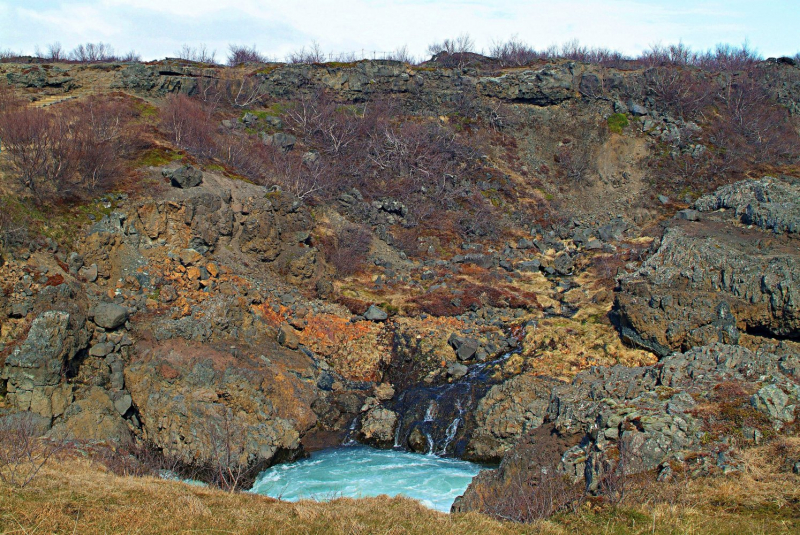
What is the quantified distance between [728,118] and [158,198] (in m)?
40.0

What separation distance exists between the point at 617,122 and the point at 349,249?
25669mm

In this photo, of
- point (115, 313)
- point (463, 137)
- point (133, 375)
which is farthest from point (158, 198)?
point (463, 137)

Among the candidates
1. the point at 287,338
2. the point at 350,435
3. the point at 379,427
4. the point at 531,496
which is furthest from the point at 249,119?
the point at 531,496

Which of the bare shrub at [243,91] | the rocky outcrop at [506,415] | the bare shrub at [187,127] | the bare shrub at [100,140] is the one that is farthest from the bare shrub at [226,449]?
the bare shrub at [243,91]

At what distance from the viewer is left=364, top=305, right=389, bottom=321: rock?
23828mm

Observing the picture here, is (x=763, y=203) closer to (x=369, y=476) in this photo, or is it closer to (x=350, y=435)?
(x=350, y=435)

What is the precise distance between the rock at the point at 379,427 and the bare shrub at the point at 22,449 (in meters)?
8.12

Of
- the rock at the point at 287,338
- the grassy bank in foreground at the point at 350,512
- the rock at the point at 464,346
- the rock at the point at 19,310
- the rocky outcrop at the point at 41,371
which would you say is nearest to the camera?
the grassy bank in foreground at the point at 350,512

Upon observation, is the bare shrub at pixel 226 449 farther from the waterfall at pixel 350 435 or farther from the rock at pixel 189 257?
the rock at pixel 189 257

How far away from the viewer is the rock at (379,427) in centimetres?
1803

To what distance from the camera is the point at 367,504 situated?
10984 mm

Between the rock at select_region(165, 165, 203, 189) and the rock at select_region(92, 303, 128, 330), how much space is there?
8.18 meters

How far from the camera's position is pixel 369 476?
1579 centimetres

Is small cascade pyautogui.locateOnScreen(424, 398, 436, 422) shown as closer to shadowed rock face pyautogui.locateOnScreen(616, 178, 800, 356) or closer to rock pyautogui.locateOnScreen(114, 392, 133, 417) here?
shadowed rock face pyautogui.locateOnScreen(616, 178, 800, 356)
